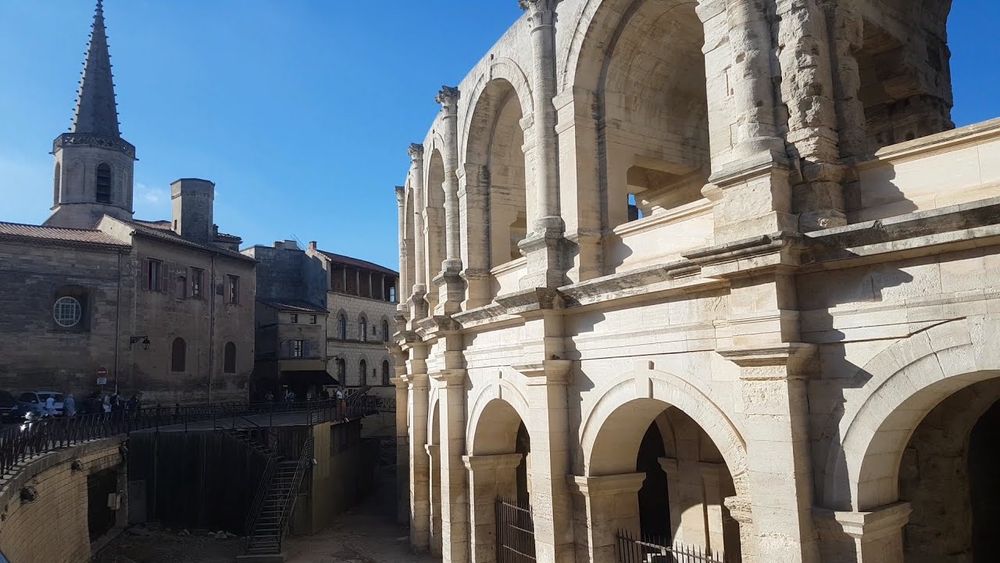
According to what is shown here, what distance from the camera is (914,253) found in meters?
6.80

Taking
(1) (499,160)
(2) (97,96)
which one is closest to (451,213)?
(1) (499,160)

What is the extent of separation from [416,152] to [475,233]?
5.88 meters

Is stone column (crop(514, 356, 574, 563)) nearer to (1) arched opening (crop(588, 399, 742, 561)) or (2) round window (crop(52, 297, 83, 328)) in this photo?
(1) arched opening (crop(588, 399, 742, 561))

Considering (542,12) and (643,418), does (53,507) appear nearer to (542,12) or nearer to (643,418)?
(643,418)

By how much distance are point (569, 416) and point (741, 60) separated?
5859mm

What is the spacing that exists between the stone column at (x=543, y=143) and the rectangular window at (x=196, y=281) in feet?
83.7

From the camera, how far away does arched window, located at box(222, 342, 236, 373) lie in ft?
117

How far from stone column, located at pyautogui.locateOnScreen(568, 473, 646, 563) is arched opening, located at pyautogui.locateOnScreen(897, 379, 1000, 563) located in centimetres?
364

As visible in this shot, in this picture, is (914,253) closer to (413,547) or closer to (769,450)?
(769,450)

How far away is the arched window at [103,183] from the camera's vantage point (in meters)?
39.1

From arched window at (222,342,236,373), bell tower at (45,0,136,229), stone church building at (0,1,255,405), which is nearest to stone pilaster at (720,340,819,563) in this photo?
stone church building at (0,1,255,405)

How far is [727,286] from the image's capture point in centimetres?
861

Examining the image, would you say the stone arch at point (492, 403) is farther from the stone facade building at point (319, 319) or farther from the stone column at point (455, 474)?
the stone facade building at point (319, 319)

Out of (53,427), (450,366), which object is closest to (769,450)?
(450,366)
